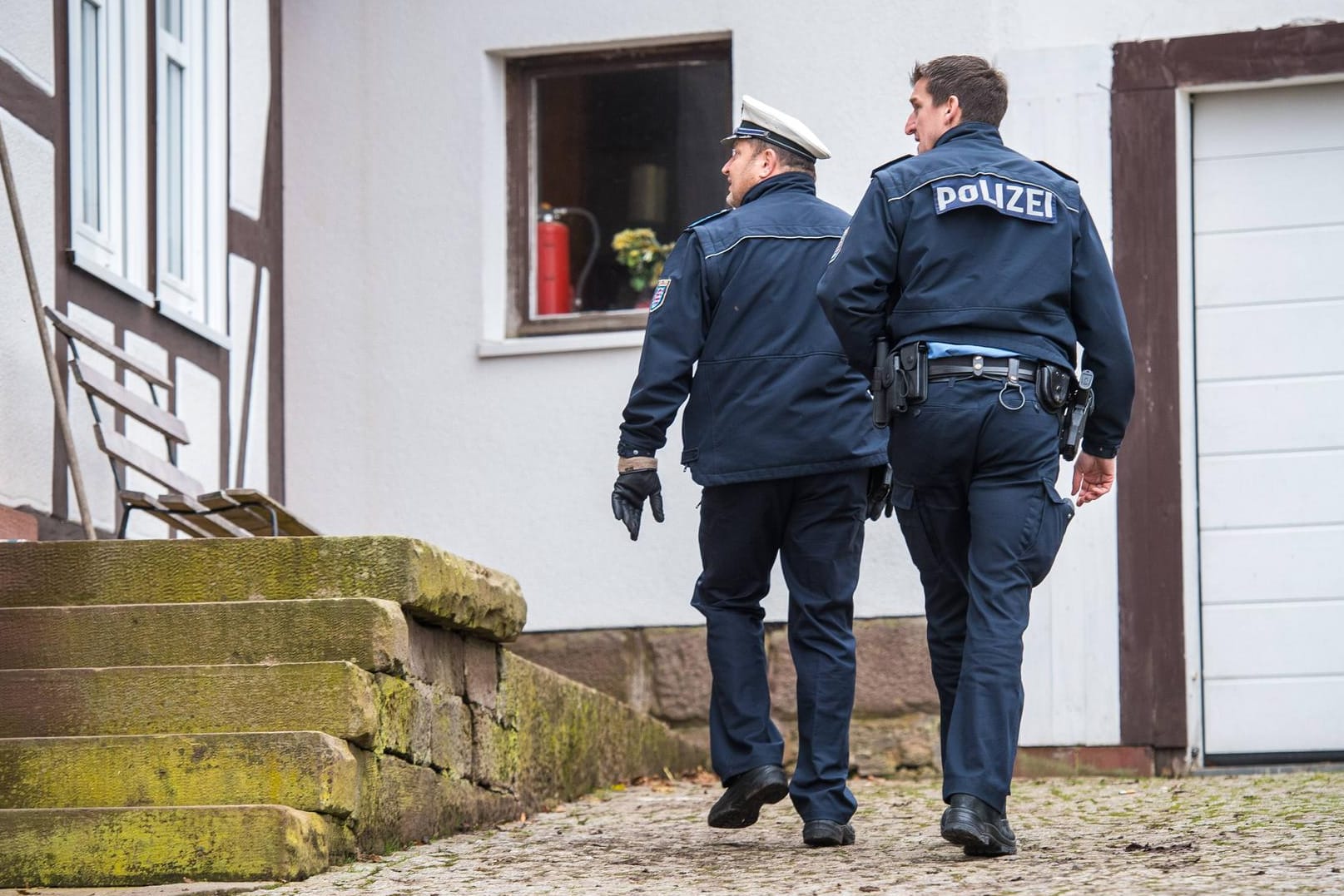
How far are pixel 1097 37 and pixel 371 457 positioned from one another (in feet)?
10.8

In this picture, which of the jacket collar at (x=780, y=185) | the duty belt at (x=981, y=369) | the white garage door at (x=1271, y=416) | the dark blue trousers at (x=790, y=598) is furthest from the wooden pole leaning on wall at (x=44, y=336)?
the white garage door at (x=1271, y=416)

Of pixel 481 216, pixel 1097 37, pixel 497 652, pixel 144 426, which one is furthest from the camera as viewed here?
pixel 481 216

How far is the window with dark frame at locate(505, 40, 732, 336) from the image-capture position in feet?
28.9

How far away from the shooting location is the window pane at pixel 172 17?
8.06 m

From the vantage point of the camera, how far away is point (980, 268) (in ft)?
16.3

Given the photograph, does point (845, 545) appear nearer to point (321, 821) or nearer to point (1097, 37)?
point (321, 821)

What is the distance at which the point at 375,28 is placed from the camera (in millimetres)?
8922

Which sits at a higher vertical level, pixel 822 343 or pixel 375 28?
pixel 375 28

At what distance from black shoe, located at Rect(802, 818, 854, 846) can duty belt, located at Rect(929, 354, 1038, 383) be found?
113cm

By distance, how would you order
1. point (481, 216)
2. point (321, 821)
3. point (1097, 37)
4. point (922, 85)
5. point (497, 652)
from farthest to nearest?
point (481, 216), point (1097, 37), point (497, 652), point (922, 85), point (321, 821)

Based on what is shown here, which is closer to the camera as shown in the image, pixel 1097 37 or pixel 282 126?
pixel 1097 37

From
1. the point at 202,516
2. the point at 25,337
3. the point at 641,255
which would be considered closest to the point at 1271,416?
the point at 641,255

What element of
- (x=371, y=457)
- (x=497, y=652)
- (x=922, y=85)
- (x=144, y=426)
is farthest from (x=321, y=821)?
(x=371, y=457)

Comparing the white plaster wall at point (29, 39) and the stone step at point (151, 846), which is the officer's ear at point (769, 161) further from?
the white plaster wall at point (29, 39)
